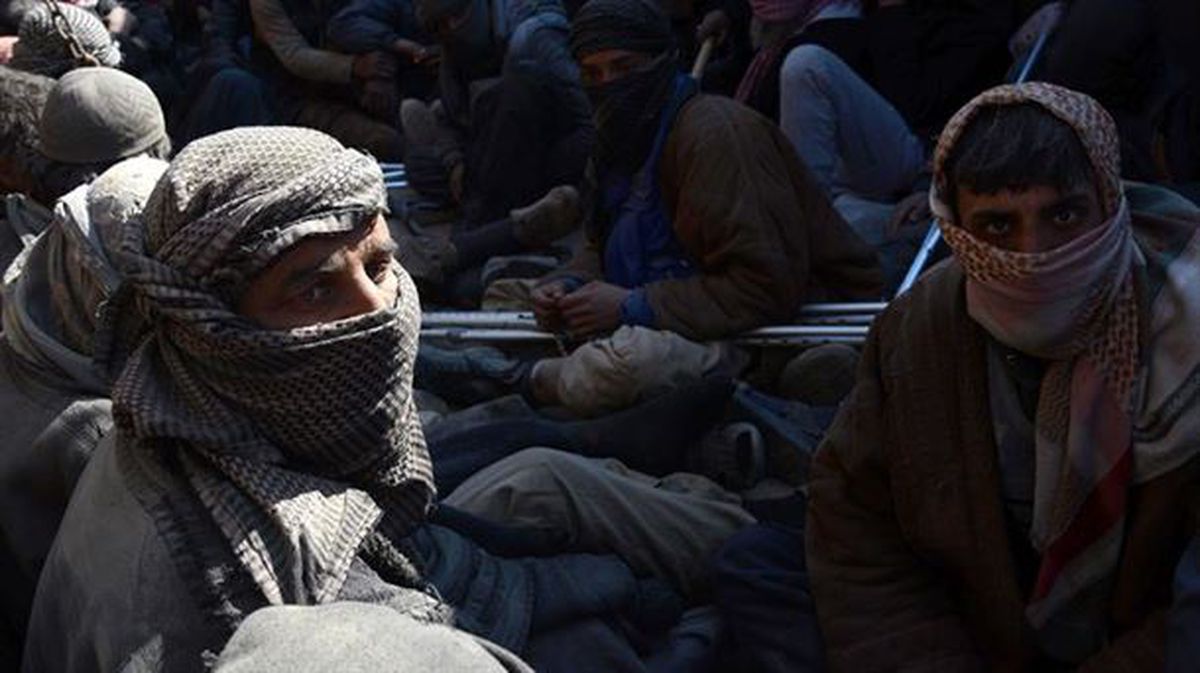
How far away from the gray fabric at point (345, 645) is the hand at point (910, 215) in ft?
15.0

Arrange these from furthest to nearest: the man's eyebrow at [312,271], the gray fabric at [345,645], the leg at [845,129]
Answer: the leg at [845,129] → the man's eyebrow at [312,271] → the gray fabric at [345,645]

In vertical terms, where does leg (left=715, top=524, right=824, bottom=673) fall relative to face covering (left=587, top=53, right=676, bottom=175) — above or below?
below

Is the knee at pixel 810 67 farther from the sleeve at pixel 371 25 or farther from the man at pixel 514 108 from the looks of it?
the sleeve at pixel 371 25

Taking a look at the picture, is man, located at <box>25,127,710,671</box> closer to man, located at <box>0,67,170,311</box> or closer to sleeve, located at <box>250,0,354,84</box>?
man, located at <box>0,67,170,311</box>

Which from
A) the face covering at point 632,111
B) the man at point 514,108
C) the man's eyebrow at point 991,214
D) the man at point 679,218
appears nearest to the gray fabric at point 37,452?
the man's eyebrow at point 991,214

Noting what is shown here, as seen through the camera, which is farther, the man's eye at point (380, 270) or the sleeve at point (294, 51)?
the sleeve at point (294, 51)

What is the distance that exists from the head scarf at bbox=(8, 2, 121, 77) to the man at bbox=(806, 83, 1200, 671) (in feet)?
12.0

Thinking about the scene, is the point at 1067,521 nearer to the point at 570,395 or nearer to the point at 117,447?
the point at 117,447

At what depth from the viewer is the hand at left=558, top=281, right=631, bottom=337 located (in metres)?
5.16

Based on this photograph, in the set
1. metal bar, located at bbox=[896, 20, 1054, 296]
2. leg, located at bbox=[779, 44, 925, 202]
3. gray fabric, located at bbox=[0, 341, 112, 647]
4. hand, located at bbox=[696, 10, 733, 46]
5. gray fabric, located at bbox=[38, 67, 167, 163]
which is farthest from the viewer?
hand, located at bbox=[696, 10, 733, 46]

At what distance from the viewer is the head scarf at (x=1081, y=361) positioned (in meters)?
3.19

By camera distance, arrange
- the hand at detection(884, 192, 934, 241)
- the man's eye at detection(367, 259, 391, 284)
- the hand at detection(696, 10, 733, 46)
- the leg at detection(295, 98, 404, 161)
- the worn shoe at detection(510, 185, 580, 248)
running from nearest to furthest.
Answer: the man's eye at detection(367, 259, 391, 284) → the hand at detection(884, 192, 934, 241) → the worn shoe at detection(510, 185, 580, 248) → the hand at detection(696, 10, 733, 46) → the leg at detection(295, 98, 404, 161)

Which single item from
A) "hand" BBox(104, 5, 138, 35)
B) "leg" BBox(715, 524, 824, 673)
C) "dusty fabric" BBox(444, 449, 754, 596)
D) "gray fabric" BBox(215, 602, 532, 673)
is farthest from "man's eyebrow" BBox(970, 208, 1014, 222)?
"hand" BBox(104, 5, 138, 35)

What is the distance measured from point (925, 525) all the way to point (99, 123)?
2232 mm
